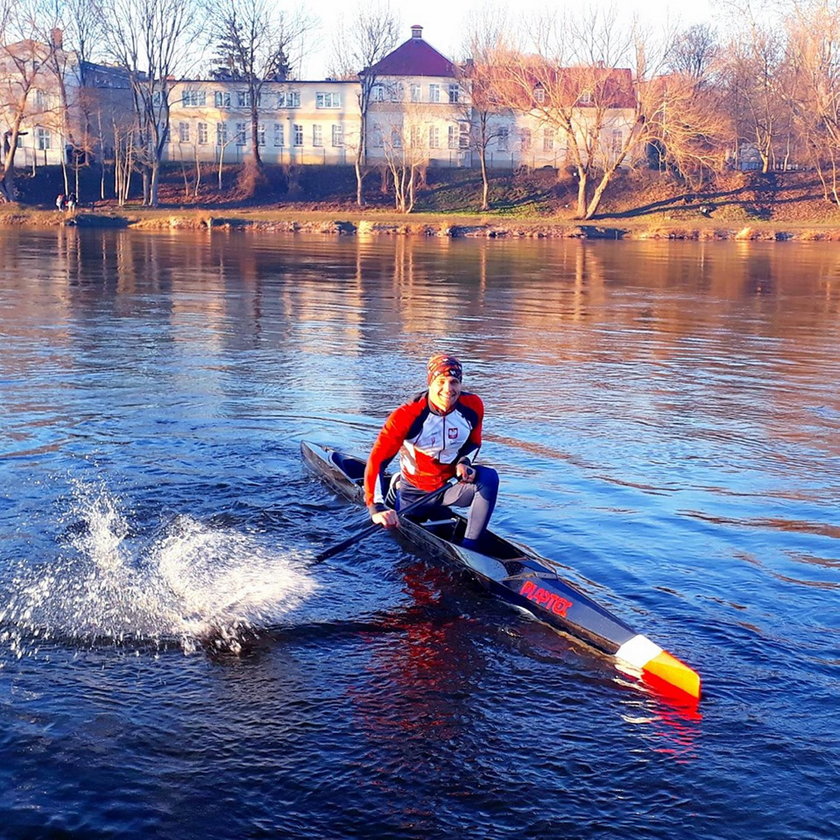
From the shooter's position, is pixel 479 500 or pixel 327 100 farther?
pixel 327 100

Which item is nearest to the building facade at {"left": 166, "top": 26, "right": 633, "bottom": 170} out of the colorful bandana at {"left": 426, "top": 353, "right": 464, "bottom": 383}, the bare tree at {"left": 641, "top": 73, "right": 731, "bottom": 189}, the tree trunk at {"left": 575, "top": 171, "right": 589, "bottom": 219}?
the tree trunk at {"left": 575, "top": 171, "right": 589, "bottom": 219}

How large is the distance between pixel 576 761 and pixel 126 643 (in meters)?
3.17

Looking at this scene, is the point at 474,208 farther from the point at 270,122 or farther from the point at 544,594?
the point at 544,594

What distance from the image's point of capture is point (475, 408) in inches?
336

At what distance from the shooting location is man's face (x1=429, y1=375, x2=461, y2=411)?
7957 millimetres

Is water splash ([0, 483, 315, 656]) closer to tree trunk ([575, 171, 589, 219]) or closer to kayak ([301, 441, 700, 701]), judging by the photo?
kayak ([301, 441, 700, 701])

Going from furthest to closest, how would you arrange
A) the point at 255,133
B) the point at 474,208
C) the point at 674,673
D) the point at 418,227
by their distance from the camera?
the point at 255,133 < the point at 474,208 < the point at 418,227 < the point at 674,673

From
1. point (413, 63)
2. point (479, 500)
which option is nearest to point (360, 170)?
point (413, 63)

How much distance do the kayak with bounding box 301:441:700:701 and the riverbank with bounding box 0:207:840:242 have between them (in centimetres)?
4937

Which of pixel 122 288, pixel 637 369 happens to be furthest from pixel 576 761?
pixel 122 288

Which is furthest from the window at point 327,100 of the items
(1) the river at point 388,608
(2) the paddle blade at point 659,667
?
(2) the paddle blade at point 659,667

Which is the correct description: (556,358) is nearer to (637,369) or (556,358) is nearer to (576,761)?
(637,369)

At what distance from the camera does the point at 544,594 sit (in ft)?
23.5

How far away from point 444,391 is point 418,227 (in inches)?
2017
